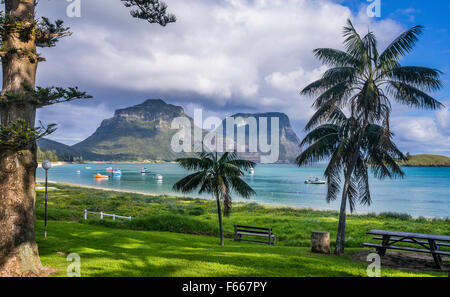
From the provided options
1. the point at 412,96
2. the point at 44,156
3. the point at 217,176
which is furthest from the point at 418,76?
the point at 44,156

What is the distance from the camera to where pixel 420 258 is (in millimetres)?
9562

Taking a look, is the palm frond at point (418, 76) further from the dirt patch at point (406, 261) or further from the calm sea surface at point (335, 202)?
the calm sea surface at point (335, 202)

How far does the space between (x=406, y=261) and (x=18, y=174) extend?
438 inches

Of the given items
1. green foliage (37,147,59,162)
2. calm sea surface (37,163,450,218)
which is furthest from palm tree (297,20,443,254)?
green foliage (37,147,59,162)

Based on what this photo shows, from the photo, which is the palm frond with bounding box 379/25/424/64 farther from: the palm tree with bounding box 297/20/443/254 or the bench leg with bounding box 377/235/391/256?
the bench leg with bounding box 377/235/391/256

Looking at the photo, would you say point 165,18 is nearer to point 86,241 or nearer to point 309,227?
point 86,241

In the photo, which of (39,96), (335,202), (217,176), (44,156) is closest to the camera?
(39,96)

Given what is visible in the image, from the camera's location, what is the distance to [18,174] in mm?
6609

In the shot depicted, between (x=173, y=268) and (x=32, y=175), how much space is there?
401cm

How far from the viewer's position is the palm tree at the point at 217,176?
1362 cm

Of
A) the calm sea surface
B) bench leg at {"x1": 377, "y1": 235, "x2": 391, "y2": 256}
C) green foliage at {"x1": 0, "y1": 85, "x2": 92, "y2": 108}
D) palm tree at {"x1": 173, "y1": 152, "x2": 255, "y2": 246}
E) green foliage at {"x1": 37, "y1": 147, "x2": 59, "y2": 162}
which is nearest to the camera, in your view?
green foliage at {"x1": 0, "y1": 85, "x2": 92, "y2": 108}

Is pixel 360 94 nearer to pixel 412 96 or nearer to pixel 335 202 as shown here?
pixel 412 96

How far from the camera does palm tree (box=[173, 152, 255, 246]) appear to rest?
13625 mm

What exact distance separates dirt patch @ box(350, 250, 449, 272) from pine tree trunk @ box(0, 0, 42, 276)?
961 centimetres
